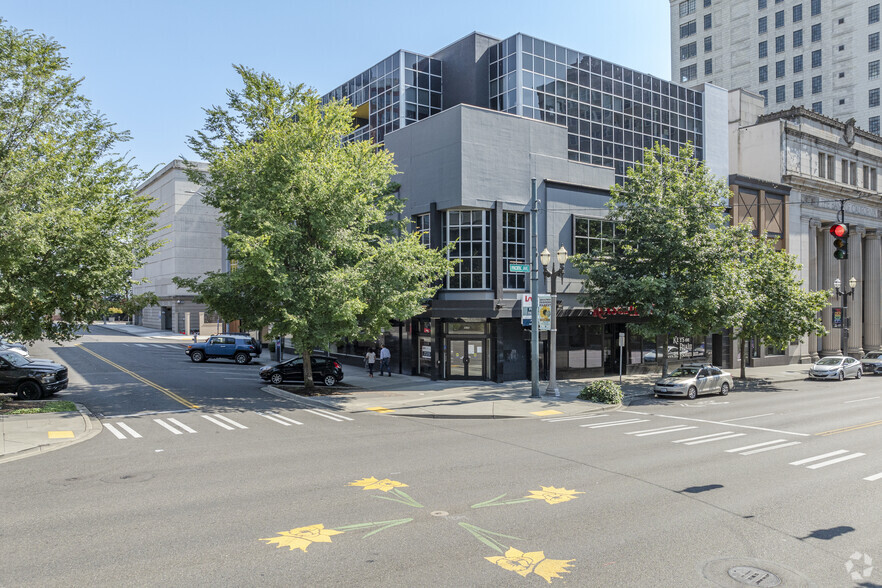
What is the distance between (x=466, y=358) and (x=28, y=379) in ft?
60.6

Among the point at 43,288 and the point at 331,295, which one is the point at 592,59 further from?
the point at 43,288

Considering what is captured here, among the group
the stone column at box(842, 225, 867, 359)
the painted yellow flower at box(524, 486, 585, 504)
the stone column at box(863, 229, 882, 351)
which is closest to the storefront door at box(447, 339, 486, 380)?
the painted yellow flower at box(524, 486, 585, 504)

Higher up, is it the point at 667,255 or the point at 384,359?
the point at 667,255

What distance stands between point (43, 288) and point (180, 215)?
59.2 m

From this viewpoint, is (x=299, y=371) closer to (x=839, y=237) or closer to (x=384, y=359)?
(x=384, y=359)

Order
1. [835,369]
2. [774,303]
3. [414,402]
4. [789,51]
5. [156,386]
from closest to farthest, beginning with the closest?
[414,402] → [156,386] → [774,303] → [835,369] → [789,51]

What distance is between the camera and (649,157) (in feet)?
93.7

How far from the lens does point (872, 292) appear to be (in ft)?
163

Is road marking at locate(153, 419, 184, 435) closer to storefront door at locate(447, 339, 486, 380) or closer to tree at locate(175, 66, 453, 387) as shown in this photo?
tree at locate(175, 66, 453, 387)

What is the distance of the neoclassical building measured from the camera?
41.8 metres

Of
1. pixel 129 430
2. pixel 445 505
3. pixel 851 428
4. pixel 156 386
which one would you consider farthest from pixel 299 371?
pixel 851 428

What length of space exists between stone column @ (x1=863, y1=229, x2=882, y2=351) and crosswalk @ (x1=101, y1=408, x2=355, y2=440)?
4981cm

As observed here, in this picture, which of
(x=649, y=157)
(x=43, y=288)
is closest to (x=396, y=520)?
(x=43, y=288)

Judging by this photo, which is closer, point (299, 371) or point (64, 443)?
point (64, 443)
